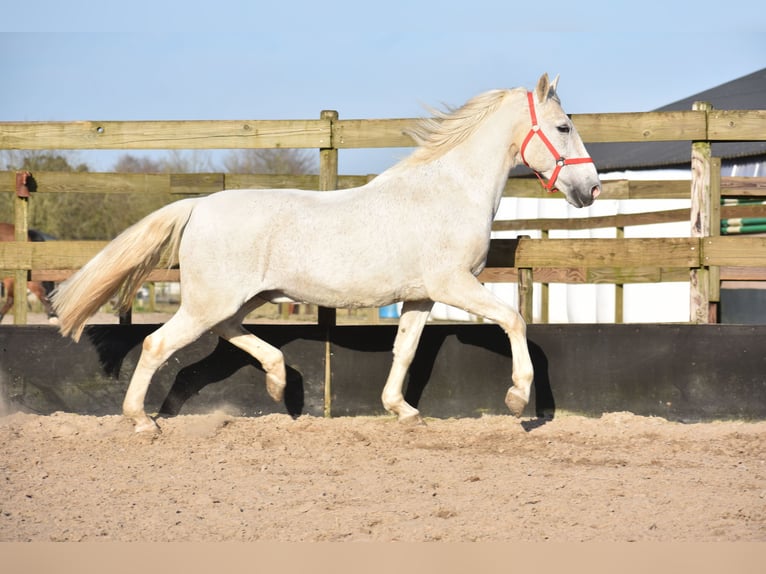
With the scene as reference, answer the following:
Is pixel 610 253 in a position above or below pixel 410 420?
above

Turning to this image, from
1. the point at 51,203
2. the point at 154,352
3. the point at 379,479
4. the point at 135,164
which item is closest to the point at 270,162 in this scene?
the point at 51,203

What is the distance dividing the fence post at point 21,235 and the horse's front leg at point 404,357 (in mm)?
2519

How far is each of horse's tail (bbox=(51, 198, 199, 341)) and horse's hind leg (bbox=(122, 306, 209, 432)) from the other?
405 mm

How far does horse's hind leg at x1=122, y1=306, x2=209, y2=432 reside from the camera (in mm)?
5352

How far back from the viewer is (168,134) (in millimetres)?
6258

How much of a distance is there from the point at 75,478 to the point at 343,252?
1.92 metres

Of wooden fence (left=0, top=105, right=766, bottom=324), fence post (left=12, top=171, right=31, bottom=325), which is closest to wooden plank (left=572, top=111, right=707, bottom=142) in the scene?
wooden fence (left=0, top=105, right=766, bottom=324)

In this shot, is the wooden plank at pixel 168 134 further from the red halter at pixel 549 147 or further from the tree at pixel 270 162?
the tree at pixel 270 162

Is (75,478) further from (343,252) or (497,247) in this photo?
(497,247)

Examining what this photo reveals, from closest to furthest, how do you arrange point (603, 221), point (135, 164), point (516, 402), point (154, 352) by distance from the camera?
point (516, 402) → point (154, 352) → point (603, 221) → point (135, 164)

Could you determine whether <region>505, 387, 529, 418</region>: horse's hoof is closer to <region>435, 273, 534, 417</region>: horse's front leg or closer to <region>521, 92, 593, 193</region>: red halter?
<region>435, 273, 534, 417</region>: horse's front leg

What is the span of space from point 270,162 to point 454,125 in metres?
27.8

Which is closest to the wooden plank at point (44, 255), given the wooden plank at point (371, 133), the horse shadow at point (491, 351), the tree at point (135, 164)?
the wooden plank at point (371, 133)

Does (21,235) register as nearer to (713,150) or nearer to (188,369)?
(188,369)
